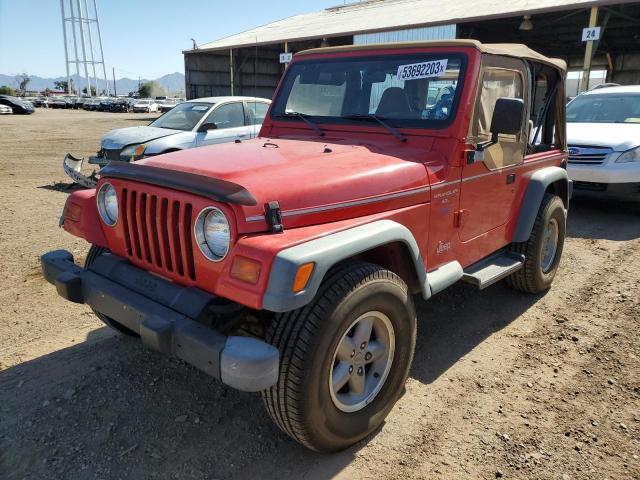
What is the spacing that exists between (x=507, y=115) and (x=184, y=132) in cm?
680

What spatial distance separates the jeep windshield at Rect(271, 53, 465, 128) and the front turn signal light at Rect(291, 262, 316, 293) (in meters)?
1.59

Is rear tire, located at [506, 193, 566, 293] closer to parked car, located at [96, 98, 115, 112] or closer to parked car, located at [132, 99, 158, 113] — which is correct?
parked car, located at [132, 99, 158, 113]

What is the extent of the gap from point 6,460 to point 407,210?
2422 mm

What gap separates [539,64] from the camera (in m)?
4.17

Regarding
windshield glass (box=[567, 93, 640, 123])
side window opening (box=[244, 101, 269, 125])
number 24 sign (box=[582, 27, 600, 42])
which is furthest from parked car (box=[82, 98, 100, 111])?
windshield glass (box=[567, 93, 640, 123])

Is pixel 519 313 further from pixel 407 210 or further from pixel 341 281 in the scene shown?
pixel 341 281

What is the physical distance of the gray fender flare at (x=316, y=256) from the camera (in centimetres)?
202

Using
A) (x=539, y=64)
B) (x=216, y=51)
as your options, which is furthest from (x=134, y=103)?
(x=539, y=64)

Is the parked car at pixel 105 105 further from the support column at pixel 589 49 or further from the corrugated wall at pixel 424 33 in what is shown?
the support column at pixel 589 49

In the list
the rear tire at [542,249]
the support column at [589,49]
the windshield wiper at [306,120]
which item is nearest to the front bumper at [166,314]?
the windshield wiper at [306,120]

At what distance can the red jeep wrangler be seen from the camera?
86.7 inches

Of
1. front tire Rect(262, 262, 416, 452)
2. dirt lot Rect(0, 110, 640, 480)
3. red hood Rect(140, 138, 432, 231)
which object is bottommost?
dirt lot Rect(0, 110, 640, 480)

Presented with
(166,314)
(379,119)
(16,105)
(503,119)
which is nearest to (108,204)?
(166,314)

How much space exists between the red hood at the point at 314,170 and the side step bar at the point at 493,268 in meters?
0.86
